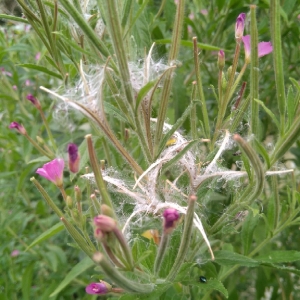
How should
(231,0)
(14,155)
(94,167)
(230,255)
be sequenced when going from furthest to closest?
1. (14,155)
2. (231,0)
3. (230,255)
4. (94,167)

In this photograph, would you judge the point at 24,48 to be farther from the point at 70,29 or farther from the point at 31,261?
Answer: the point at 31,261

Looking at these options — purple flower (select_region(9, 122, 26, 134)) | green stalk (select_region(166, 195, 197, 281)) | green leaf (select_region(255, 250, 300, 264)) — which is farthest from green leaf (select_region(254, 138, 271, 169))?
purple flower (select_region(9, 122, 26, 134))

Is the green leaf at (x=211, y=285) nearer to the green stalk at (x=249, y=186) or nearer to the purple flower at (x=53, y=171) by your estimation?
the green stalk at (x=249, y=186)

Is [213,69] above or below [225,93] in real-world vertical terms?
below

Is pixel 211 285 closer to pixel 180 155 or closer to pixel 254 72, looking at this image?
pixel 180 155

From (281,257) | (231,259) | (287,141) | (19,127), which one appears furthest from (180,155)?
(19,127)

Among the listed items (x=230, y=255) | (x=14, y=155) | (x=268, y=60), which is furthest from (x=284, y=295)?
(x=14, y=155)

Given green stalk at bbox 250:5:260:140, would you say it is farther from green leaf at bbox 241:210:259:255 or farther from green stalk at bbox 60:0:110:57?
green leaf at bbox 241:210:259:255
